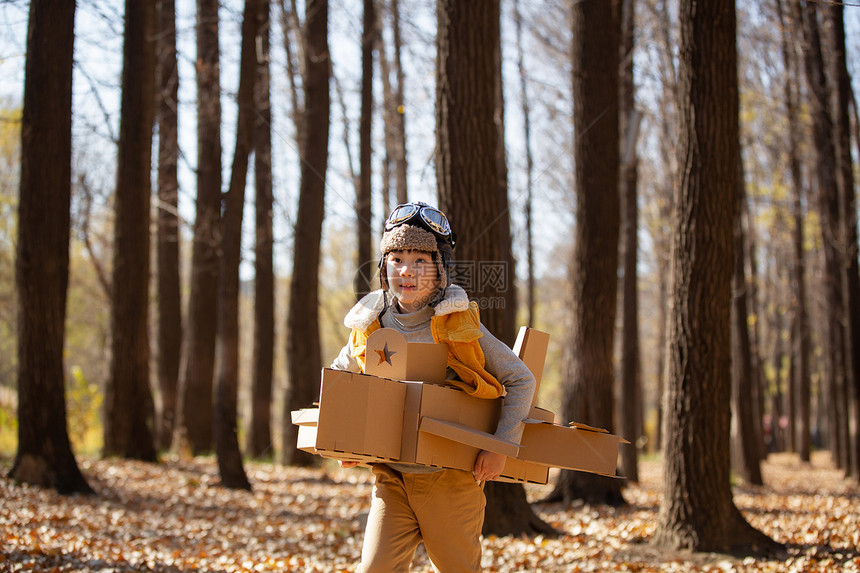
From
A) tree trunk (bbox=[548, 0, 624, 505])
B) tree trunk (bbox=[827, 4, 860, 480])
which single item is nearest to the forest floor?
tree trunk (bbox=[548, 0, 624, 505])

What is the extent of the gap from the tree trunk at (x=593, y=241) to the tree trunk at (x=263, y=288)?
658cm

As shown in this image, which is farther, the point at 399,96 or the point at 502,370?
the point at 399,96

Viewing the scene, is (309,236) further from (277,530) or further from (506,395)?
(506,395)

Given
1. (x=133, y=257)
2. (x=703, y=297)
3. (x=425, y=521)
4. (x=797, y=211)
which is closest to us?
(x=425, y=521)

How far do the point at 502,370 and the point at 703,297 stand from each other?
350 cm

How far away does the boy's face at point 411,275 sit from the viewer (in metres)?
3.46

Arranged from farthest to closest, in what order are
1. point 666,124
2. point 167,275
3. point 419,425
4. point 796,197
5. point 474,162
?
point 796,197
point 666,124
point 167,275
point 474,162
point 419,425

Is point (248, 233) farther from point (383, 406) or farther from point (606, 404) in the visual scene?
point (383, 406)

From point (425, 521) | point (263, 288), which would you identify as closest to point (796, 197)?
point (263, 288)

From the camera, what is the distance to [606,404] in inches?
375

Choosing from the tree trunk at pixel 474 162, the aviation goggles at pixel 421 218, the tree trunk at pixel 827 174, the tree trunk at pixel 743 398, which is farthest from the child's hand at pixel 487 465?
the tree trunk at pixel 827 174

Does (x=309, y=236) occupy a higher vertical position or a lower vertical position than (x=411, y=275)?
higher

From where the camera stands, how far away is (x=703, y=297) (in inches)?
250

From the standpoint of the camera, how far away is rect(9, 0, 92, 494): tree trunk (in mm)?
8141
